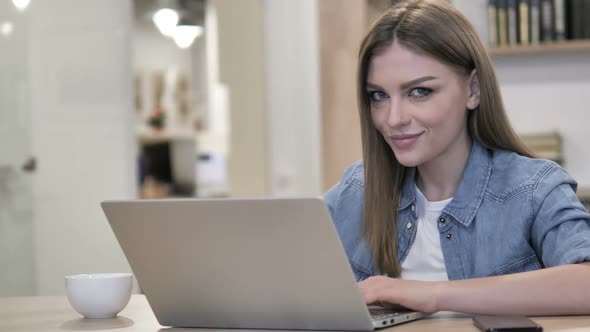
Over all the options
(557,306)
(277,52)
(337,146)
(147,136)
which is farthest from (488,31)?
(147,136)

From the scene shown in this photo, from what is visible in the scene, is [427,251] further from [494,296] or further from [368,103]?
[494,296]

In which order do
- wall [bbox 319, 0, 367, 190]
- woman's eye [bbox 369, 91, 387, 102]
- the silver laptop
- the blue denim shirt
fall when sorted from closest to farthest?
1. the silver laptop
2. the blue denim shirt
3. woman's eye [bbox 369, 91, 387, 102]
4. wall [bbox 319, 0, 367, 190]

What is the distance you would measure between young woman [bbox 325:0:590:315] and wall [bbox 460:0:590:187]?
2.14 metres

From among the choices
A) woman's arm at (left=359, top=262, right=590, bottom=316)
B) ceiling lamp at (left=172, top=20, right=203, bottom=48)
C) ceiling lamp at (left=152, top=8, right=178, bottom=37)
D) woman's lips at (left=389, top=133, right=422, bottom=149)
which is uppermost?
ceiling lamp at (left=152, top=8, right=178, bottom=37)

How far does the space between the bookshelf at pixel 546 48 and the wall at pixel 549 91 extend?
151 mm

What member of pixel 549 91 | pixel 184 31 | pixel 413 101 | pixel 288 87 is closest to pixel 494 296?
pixel 413 101

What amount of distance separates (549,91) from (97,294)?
2815mm

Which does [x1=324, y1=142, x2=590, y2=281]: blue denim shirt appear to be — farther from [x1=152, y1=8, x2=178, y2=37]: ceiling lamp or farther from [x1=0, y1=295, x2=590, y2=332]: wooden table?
[x1=152, y1=8, x2=178, y2=37]: ceiling lamp

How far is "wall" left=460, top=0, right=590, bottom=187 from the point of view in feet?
12.5

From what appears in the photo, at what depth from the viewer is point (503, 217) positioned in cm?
166

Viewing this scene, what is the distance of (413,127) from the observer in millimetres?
1661

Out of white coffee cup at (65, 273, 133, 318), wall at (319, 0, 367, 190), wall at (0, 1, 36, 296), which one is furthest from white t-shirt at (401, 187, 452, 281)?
wall at (319, 0, 367, 190)

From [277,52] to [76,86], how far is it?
159cm

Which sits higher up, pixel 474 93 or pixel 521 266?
pixel 474 93
